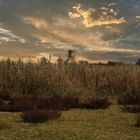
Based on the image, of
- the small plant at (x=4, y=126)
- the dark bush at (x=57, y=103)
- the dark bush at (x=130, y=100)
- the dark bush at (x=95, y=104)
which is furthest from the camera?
the dark bush at (x=130, y=100)

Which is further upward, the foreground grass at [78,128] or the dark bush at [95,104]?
the dark bush at [95,104]

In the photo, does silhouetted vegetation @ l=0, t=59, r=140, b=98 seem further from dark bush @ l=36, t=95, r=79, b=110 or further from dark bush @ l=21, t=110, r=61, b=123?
dark bush @ l=21, t=110, r=61, b=123

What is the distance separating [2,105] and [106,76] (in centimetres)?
1122

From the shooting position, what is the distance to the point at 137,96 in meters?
20.5

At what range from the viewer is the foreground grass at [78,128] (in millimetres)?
10461

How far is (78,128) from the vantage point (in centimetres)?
1170

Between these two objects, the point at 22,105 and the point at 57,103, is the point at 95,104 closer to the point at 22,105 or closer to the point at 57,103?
the point at 57,103

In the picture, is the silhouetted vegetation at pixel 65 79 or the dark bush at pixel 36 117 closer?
the dark bush at pixel 36 117

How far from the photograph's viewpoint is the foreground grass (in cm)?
1046

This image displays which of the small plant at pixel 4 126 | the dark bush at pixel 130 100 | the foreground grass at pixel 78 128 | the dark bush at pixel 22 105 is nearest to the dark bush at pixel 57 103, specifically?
the dark bush at pixel 22 105

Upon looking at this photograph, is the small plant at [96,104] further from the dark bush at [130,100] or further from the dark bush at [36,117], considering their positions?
the dark bush at [36,117]

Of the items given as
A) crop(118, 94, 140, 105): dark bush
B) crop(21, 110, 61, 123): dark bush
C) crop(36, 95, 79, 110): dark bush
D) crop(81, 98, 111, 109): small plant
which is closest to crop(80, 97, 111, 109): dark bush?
crop(81, 98, 111, 109): small plant

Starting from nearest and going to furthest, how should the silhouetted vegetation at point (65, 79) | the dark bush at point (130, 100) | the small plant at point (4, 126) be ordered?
the small plant at point (4, 126) → the dark bush at point (130, 100) → the silhouetted vegetation at point (65, 79)

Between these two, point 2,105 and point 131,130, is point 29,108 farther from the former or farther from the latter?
point 131,130
